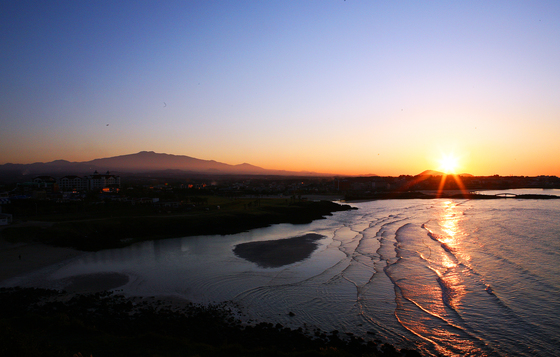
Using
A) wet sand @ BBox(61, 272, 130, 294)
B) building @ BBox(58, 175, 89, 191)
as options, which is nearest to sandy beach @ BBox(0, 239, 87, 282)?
wet sand @ BBox(61, 272, 130, 294)

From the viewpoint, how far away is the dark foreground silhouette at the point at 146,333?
818 centimetres

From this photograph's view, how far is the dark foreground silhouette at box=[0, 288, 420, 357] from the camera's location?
8.18 meters

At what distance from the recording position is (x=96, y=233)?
2691 centimetres

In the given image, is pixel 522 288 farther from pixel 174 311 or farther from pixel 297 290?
pixel 174 311

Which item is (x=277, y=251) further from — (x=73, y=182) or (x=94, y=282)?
(x=73, y=182)

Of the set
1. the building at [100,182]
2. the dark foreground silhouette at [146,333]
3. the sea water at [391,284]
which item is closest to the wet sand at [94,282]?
the sea water at [391,284]

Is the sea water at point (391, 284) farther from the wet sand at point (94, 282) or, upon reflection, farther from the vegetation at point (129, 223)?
the vegetation at point (129, 223)

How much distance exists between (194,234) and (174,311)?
18716mm

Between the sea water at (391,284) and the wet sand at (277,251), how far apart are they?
76 centimetres

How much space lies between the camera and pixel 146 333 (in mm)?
9430

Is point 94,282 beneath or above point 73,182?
beneath

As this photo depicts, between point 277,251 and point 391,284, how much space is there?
959 centimetres

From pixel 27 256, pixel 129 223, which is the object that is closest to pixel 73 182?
pixel 129 223

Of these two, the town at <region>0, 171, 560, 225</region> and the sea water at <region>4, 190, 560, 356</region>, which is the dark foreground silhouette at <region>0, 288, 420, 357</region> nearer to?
the sea water at <region>4, 190, 560, 356</region>
